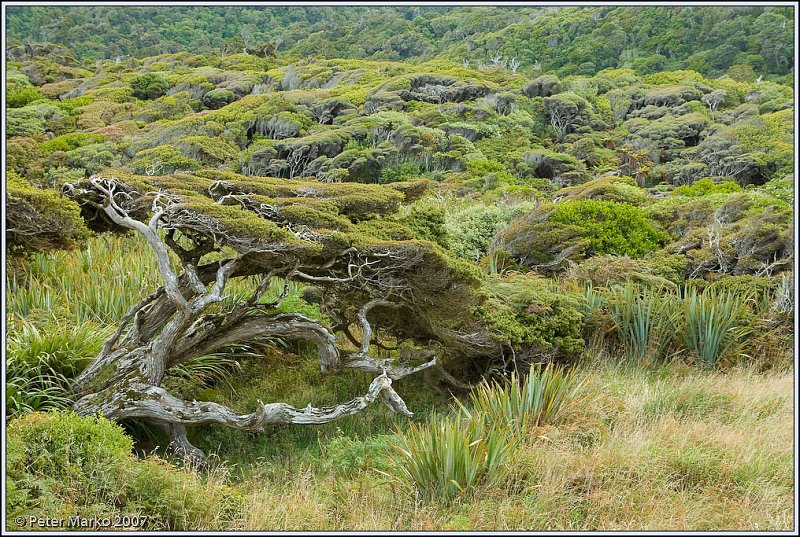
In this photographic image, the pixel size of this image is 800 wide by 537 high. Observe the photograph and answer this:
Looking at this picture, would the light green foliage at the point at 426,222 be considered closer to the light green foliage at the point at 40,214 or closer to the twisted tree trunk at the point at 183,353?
the twisted tree trunk at the point at 183,353

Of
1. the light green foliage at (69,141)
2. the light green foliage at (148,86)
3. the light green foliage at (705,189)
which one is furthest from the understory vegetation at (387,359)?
the light green foliage at (148,86)

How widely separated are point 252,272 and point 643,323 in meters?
5.13

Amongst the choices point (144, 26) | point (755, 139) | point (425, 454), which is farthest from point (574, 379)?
point (144, 26)

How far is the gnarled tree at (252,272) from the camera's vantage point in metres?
5.44

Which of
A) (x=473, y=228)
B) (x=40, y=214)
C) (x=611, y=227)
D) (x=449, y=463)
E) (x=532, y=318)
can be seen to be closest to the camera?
(x=449, y=463)

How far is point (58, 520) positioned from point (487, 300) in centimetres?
464

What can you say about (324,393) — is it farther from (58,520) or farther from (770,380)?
(770,380)

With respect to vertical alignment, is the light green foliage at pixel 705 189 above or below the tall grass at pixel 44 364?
below

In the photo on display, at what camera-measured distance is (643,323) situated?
848 centimetres

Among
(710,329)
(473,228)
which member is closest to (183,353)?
(710,329)

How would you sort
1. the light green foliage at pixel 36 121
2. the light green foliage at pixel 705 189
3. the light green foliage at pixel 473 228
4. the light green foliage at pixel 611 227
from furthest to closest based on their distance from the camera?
the light green foliage at pixel 36 121, the light green foliage at pixel 705 189, the light green foliage at pixel 473 228, the light green foliage at pixel 611 227

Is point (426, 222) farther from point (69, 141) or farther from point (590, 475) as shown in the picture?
point (69, 141)

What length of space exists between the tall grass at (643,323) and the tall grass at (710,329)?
0.64 ft

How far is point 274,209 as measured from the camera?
5793mm
